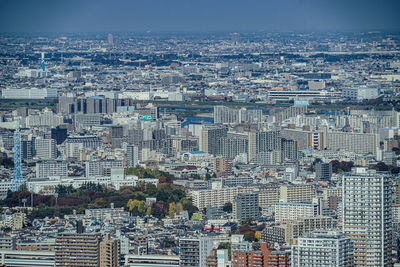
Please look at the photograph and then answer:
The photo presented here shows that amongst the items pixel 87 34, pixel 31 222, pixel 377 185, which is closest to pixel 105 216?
pixel 31 222

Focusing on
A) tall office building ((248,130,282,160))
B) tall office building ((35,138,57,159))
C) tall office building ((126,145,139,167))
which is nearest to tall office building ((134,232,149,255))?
tall office building ((126,145,139,167))

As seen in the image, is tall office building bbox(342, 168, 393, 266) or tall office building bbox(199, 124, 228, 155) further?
tall office building bbox(199, 124, 228, 155)

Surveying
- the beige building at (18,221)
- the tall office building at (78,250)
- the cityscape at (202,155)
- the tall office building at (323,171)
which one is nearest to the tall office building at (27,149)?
the cityscape at (202,155)

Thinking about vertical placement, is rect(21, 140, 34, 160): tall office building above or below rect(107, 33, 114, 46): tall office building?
below

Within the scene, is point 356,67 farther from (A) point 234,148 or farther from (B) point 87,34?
(A) point 234,148

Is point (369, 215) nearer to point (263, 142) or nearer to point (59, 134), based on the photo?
point (263, 142)

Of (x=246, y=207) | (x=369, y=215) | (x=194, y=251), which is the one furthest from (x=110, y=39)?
(x=369, y=215)

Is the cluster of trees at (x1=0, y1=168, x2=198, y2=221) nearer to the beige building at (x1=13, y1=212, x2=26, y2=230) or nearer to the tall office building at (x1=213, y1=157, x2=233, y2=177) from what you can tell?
the beige building at (x1=13, y1=212, x2=26, y2=230)
